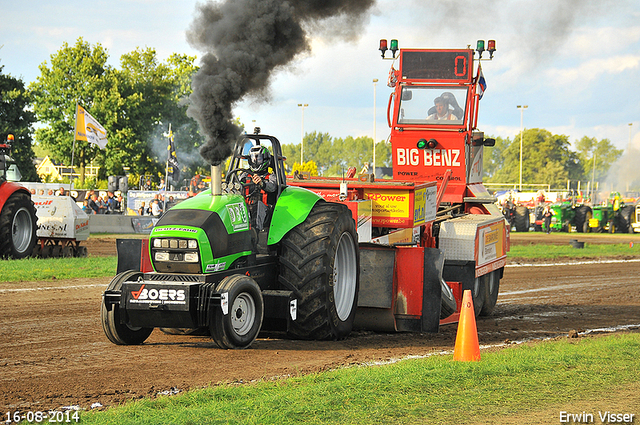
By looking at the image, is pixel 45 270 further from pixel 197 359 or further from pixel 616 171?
pixel 616 171

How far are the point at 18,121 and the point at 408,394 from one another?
4039 cm

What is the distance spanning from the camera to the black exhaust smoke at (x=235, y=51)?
7371 mm

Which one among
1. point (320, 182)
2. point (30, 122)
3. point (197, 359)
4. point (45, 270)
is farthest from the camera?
point (30, 122)

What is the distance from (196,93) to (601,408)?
475 centimetres

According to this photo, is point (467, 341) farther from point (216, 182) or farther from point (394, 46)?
point (394, 46)

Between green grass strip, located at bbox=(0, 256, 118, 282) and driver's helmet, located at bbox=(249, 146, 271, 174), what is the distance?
286 inches

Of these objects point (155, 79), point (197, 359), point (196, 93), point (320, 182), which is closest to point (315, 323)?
point (197, 359)

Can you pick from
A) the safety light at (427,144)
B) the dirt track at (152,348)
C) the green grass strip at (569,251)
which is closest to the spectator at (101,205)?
the green grass strip at (569,251)

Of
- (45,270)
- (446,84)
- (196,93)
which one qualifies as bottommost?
(45,270)

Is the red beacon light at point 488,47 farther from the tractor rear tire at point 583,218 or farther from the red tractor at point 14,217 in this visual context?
the tractor rear tire at point 583,218

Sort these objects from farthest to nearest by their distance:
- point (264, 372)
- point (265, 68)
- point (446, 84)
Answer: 1. point (446, 84)
2. point (265, 68)
3. point (264, 372)

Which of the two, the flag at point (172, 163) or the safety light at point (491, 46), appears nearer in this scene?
the safety light at point (491, 46)

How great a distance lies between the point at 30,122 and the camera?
137 feet

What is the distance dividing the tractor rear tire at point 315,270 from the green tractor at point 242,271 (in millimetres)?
10
